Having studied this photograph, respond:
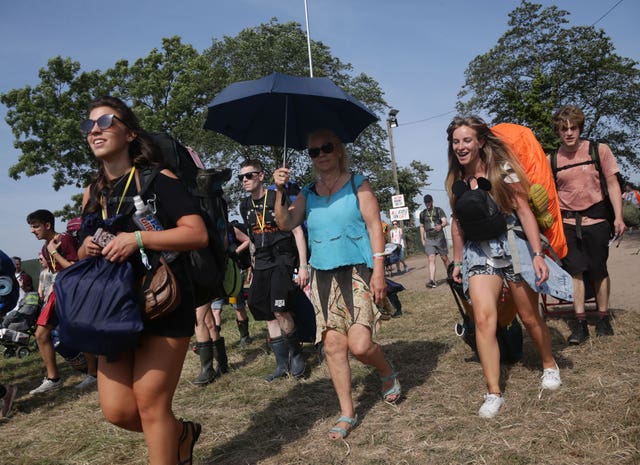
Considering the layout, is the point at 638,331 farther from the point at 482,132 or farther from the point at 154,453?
the point at 154,453

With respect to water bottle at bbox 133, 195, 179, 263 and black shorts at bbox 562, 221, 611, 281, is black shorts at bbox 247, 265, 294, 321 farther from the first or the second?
black shorts at bbox 562, 221, 611, 281

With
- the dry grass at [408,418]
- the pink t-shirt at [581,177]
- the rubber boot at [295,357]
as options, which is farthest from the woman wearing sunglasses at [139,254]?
the pink t-shirt at [581,177]

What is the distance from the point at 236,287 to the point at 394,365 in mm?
2570

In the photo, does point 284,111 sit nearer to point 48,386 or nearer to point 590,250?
point 590,250

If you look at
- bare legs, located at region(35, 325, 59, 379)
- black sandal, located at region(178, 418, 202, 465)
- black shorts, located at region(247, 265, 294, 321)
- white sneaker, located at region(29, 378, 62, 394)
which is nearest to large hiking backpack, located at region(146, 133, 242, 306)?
black sandal, located at region(178, 418, 202, 465)

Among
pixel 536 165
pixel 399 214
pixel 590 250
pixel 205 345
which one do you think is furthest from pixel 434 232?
pixel 399 214

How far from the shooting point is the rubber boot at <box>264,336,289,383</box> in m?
5.08

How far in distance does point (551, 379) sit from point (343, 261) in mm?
1732

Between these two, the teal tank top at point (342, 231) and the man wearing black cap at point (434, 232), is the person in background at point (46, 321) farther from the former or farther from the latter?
the man wearing black cap at point (434, 232)

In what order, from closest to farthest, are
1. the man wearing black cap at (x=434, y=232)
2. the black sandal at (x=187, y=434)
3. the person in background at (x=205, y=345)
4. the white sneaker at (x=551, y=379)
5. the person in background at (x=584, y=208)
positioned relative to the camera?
1. the black sandal at (x=187, y=434)
2. the white sneaker at (x=551, y=379)
3. the person in background at (x=584, y=208)
4. the person in background at (x=205, y=345)
5. the man wearing black cap at (x=434, y=232)

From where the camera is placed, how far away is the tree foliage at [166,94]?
1043 inches

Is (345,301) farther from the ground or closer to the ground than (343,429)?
farther from the ground

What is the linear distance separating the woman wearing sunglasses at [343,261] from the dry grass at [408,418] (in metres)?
0.39

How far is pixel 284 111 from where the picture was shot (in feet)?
13.3
